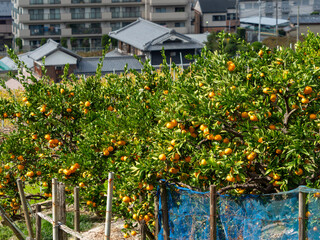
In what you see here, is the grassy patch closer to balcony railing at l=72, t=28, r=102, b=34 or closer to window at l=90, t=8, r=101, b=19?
balcony railing at l=72, t=28, r=102, b=34

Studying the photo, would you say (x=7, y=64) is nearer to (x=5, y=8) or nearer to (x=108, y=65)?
(x=108, y=65)

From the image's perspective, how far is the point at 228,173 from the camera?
223 inches

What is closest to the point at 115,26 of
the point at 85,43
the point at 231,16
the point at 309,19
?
the point at 85,43

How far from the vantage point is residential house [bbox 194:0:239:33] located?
6134 cm

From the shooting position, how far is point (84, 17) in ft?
172

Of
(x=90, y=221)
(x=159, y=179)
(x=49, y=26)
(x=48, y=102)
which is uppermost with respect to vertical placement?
(x=49, y=26)

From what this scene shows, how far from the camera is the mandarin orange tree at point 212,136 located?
5719mm

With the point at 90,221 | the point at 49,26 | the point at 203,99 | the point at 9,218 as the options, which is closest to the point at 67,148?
the point at 9,218

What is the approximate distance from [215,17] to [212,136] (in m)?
57.4

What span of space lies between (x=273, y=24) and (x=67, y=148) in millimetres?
53279

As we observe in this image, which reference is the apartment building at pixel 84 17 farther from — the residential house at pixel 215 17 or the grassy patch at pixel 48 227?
the grassy patch at pixel 48 227

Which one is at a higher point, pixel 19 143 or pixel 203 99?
pixel 203 99

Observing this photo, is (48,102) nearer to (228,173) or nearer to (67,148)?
(67,148)

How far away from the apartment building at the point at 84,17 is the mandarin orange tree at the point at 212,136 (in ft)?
149
